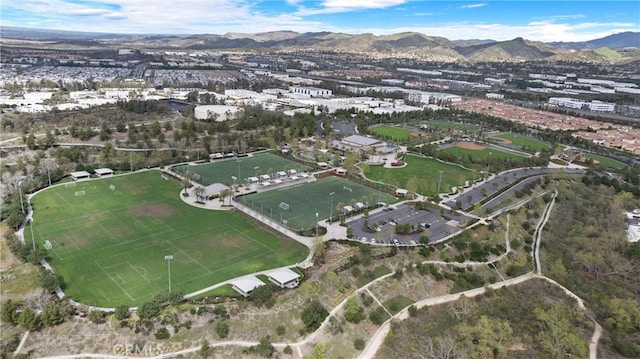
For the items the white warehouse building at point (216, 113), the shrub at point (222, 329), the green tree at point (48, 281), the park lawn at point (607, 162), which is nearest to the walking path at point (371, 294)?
the shrub at point (222, 329)

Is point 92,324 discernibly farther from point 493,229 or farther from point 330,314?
point 493,229

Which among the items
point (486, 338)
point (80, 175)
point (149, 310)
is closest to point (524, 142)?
point (486, 338)

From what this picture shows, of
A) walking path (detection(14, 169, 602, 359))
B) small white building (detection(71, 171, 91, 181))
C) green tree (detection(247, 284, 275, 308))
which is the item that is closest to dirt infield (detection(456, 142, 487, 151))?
walking path (detection(14, 169, 602, 359))

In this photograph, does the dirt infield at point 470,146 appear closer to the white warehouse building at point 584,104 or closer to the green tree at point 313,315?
the green tree at point 313,315

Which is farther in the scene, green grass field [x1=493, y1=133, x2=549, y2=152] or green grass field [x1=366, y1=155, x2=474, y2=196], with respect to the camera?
green grass field [x1=493, y1=133, x2=549, y2=152]

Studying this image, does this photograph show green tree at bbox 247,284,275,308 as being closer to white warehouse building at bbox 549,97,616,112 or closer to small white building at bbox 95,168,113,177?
small white building at bbox 95,168,113,177

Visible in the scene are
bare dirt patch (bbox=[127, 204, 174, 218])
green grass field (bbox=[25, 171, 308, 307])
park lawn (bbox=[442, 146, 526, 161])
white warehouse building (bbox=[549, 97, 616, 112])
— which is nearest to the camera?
green grass field (bbox=[25, 171, 308, 307])
